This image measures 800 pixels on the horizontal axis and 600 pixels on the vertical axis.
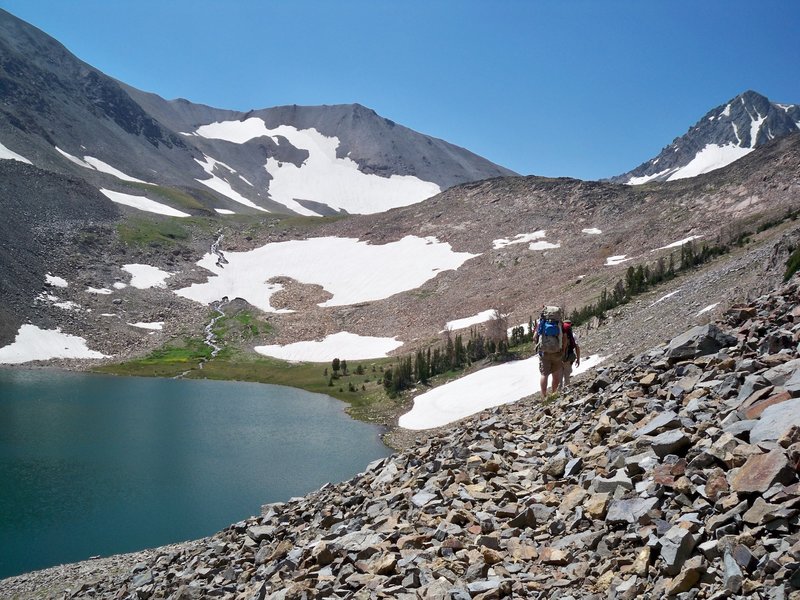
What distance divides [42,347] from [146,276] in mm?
25239

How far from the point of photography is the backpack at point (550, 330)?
52.0 ft

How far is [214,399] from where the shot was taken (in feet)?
183

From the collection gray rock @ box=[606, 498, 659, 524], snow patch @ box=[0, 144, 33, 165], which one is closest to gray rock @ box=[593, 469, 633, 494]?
gray rock @ box=[606, 498, 659, 524]

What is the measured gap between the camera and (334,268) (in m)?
98.4

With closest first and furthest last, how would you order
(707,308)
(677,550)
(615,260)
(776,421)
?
(677,550) < (776,421) < (707,308) < (615,260)

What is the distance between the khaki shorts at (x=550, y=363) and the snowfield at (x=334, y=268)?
2672 inches

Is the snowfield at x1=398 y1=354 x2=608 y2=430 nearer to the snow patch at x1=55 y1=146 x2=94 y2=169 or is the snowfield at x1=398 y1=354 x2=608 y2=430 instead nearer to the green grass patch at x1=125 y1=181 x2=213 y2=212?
the green grass patch at x1=125 y1=181 x2=213 y2=212

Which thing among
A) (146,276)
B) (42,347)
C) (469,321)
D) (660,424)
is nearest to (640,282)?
(469,321)

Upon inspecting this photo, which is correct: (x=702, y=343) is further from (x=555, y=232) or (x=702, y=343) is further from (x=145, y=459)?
(x=555, y=232)

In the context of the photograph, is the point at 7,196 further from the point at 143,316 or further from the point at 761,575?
the point at 761,575

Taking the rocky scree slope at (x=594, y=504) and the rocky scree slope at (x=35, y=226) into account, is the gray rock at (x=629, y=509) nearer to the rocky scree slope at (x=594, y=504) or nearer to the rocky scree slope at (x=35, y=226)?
the rocky scree slope at (x=594, y=504)

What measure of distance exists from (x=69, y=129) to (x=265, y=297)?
367 ft

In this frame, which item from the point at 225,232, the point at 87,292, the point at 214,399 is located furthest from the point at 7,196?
the point at 214,399

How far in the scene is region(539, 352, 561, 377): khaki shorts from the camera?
16667 mm
